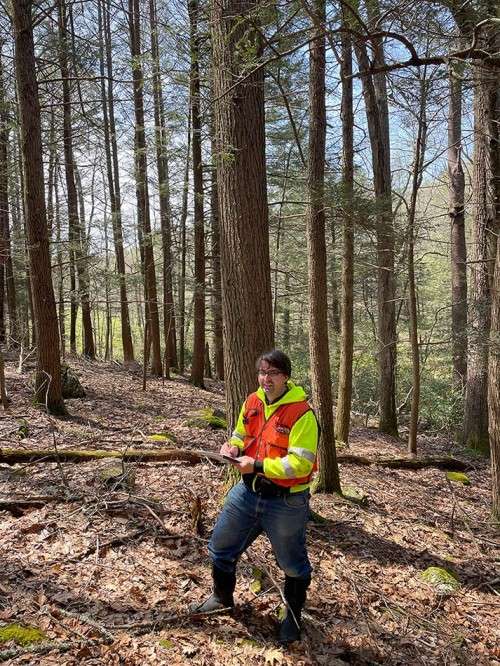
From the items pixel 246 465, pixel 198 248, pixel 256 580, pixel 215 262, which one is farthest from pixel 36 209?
pixel 215 262

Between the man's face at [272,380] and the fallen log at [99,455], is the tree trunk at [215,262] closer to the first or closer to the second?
the fallen log at [99,455]

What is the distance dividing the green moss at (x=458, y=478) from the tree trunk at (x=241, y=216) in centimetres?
534

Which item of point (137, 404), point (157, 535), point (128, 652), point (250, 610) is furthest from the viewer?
point (137, 404)

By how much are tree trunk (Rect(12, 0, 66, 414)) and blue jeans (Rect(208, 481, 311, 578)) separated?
547cm

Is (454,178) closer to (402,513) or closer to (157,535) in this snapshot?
(402,513)

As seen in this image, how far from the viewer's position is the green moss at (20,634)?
2916 mm

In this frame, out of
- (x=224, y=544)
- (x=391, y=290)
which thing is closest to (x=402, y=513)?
(x=224, y=544)

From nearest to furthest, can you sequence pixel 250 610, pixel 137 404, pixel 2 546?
1. pixel 250 610
2. pixel 2 546
3. pixel 137 404

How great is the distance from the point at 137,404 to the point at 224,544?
7728 mm

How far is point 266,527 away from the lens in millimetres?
3252

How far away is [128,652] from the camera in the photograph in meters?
3.03

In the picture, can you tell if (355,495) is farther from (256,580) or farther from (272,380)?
(272,380)

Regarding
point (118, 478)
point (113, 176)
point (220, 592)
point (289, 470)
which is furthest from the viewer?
point (113, 176)

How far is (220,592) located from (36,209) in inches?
286
